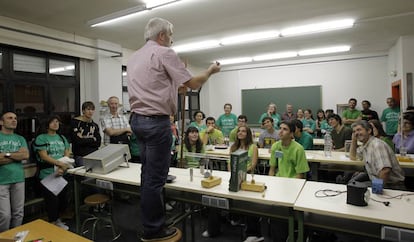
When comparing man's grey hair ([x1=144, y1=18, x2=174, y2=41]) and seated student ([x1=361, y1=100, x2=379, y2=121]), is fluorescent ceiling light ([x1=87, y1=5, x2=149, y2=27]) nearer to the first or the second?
man's grey hair ([x1=144, y1=18, x2=174, y2=41])

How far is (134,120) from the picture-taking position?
5.37 ft

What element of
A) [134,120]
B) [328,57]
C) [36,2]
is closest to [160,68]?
[134,120]

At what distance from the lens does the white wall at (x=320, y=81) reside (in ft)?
24.2

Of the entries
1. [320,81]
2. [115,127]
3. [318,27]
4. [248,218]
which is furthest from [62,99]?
[320,81]

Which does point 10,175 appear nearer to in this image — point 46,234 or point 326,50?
point 46,234

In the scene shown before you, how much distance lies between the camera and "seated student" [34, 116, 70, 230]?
3.26 meters

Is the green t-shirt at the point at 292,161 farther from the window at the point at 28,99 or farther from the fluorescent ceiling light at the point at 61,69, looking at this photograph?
the fluorescent ceiling light at the point at 61,69

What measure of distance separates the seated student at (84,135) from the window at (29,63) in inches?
62.9

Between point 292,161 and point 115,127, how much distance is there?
272cm

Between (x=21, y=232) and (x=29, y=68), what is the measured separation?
3669 mm

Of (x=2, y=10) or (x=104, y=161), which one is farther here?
(x=2, y=10)

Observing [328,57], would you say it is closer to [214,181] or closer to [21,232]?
[214,181]

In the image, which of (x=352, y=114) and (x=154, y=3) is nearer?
(x=154, y=3)

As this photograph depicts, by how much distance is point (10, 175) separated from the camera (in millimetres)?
2953
